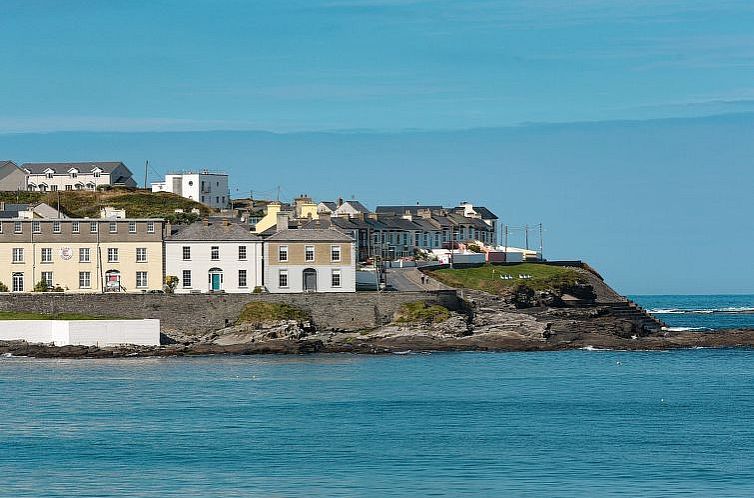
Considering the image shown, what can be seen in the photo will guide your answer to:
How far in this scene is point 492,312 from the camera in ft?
244

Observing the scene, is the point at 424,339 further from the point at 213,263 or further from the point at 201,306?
the point at 213,263

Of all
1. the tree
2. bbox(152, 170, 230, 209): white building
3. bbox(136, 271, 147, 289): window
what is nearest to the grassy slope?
bbox(152, 170, 230, 209): white building

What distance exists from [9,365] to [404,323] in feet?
64.2

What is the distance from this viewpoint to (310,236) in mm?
72062

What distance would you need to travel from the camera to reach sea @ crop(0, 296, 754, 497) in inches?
1224

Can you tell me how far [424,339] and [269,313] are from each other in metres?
7.62

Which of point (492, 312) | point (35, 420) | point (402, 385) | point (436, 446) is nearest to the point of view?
point (436, 446)

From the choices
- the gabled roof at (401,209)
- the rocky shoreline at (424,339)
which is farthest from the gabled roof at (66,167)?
the rocky shoreline at (424,339)

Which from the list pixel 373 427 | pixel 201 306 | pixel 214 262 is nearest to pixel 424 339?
pixel 201 306

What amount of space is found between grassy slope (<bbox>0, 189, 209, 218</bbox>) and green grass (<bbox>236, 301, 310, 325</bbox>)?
36924mm

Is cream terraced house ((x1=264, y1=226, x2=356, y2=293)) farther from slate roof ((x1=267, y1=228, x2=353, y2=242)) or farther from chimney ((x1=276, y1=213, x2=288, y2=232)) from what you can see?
chimney ((x1=276, y1=213, x2=288, y2=232))

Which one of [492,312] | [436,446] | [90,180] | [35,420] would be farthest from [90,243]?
[90,180]

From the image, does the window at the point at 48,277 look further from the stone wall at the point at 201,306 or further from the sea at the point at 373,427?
the sea at the point at 373,427

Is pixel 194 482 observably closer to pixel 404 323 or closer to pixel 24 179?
pixel 404 323
